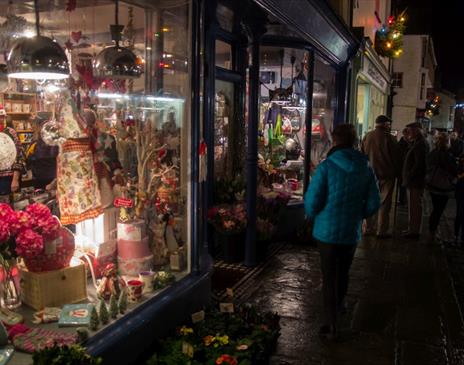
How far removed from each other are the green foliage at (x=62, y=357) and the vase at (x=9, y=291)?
0.90 metres

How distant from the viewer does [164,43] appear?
14.9 feet

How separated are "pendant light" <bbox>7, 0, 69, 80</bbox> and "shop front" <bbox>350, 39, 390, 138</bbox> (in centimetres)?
887

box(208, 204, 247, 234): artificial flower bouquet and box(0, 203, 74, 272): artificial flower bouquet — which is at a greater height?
box(0, 203, 74, 272): artificial flower bouquet

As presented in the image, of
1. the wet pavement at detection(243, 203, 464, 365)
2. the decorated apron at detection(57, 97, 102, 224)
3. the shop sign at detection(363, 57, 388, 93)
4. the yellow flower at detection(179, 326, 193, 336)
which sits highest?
the shop sign at detection(363, 57, 388, 93)

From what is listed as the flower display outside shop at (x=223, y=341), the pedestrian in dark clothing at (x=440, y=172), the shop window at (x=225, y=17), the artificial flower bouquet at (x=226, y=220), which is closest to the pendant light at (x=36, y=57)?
the flower display outside shop at (x=223, y=341)

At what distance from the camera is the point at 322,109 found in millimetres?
9484

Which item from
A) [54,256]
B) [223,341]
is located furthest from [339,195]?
[54,256]

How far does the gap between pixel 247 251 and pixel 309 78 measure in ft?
11.2

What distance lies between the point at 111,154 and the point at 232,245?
258 cm

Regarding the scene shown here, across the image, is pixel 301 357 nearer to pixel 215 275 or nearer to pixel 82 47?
pixel 215 275

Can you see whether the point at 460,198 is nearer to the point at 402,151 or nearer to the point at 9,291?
the point at 402,151

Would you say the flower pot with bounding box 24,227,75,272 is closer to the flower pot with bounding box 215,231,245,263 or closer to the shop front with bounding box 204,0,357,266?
the shop front with bounding box 204,0,357,266

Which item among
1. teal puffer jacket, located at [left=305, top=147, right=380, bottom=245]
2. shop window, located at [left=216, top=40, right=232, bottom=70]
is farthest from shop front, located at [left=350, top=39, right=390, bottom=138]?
teal puffer jacket, located at [left=305, top=147, right=380, bottom=245]

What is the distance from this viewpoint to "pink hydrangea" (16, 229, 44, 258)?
11.1 feet
